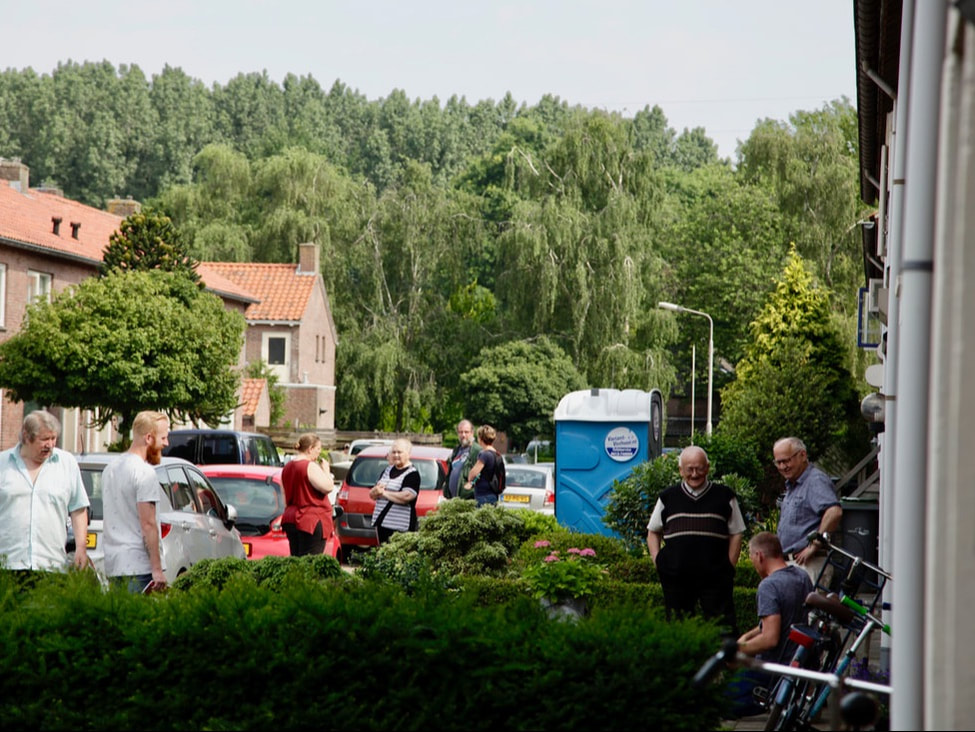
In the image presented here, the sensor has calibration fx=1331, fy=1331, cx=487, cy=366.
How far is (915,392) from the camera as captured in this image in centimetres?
361

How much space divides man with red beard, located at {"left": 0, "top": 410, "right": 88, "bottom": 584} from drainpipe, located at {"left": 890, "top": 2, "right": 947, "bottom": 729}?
5.43 m

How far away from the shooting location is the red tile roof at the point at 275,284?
58781 mm

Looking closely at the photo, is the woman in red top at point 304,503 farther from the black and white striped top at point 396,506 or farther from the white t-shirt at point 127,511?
the white t-shirt at point 127,511

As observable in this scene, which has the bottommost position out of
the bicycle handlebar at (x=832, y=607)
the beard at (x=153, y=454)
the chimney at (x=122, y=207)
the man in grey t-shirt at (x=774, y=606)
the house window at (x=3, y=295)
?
the man in grey t-shirt at (x=774, y=606)

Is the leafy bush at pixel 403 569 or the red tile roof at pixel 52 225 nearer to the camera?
the leafy bush at pixel 403 569

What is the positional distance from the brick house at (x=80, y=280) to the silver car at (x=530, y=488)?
48.3ft

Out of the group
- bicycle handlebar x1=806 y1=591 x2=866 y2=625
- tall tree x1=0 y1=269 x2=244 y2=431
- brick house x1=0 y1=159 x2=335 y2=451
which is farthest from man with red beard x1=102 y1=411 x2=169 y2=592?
brick house x1=0 y1=159 x2=335 y2=451

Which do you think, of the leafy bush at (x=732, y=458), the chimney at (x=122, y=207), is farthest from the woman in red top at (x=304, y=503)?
the chimney at (x=122, y=207)

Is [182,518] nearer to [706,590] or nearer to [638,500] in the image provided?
[638,500]

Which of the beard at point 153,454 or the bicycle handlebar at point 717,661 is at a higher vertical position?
the beard at point 153,454

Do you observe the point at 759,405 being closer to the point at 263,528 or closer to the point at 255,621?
the point at 263,528

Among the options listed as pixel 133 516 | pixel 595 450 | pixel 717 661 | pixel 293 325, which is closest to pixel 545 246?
pixel 293 325

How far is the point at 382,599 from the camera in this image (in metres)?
6.16

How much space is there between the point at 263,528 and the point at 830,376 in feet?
79.0
